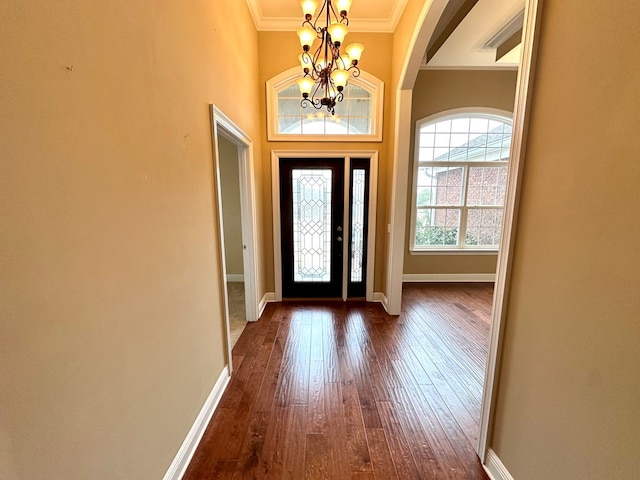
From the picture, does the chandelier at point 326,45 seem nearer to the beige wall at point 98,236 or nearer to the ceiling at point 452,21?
the beige wall at point 98,236

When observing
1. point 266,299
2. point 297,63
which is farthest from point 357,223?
point 297,63

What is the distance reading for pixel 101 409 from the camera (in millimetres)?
914

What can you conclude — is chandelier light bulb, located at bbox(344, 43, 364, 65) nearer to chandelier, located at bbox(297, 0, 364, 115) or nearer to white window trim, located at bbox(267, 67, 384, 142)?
chandelier, located at bbox(297, 0, 364, 115)

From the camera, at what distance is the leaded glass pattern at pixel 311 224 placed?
3.57 m

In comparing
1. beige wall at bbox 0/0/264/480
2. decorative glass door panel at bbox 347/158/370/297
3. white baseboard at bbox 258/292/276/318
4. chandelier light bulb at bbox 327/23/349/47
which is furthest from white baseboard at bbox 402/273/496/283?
beige wall at bbox 0/0/264/480

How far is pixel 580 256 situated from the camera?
0.95m

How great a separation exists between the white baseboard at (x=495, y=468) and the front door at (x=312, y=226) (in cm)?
250

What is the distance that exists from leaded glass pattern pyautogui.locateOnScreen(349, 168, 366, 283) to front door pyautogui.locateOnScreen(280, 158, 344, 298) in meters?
0.16

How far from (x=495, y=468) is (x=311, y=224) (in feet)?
9.47

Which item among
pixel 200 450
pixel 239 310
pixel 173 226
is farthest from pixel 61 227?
pixel 239 310

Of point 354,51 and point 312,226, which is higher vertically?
point 354,51

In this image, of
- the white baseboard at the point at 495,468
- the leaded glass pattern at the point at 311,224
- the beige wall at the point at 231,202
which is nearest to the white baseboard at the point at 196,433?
the white baseboard at the point at 495,468

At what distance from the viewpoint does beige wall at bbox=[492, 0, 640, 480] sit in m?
0.81

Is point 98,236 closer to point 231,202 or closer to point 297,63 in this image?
point 297,63
